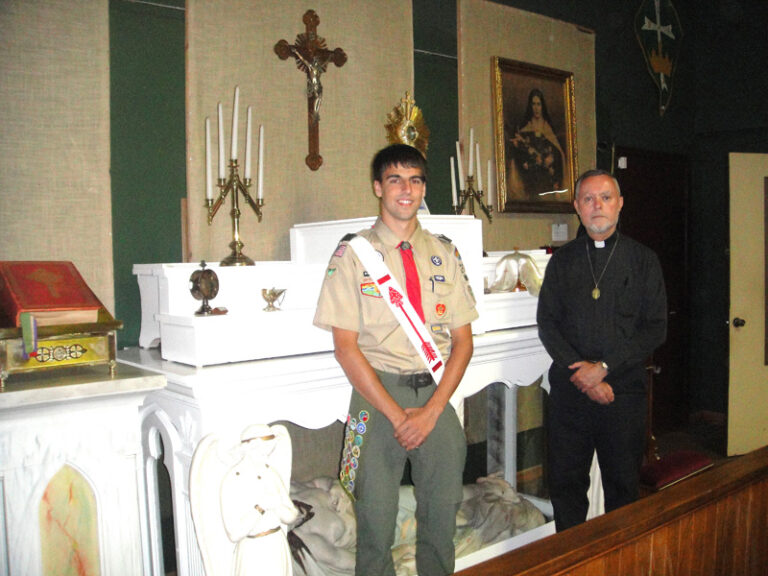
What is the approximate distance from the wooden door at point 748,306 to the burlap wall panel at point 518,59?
1022 millimetres

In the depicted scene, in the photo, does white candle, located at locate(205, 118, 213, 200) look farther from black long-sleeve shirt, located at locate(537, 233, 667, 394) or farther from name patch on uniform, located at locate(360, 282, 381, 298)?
black long-sleeve shirt, located at locate(537, 233, 667, 394)

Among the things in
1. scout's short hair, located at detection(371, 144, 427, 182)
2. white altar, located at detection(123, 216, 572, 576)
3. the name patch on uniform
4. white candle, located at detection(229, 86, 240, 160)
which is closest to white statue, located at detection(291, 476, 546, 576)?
white altar, located at detection(123, 216, 572, 576)

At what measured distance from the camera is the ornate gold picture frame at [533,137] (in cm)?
351

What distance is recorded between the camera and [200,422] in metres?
1.70

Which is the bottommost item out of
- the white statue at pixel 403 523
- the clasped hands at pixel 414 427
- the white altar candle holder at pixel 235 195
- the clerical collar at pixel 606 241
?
the white statue at pixel 403 523

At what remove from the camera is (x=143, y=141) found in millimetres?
2348

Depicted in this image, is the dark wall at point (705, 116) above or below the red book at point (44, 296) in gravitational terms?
above

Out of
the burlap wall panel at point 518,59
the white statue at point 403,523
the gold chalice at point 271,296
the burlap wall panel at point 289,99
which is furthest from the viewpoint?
the burlap wall panel at point 518,59

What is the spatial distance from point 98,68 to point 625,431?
2200 mm

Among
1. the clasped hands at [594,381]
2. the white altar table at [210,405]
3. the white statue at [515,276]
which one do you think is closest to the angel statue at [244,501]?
the white altar table at [210,405]

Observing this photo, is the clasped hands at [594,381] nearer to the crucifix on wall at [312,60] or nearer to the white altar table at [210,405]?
the white altar table at [210,405]

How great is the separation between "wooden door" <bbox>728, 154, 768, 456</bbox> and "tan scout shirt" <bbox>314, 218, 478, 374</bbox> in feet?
9.78

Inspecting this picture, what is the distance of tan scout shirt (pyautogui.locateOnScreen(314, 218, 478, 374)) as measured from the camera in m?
1.77

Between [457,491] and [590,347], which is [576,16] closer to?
[590,347]
